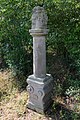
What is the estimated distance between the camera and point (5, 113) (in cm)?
380

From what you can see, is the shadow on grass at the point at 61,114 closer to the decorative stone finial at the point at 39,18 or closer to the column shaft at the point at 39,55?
the column shaft at the point at 39,55

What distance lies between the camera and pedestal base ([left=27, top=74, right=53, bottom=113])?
137 inches

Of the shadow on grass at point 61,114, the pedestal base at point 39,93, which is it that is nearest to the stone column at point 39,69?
the pedestal base at point 39,93

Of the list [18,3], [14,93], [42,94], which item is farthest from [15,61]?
[42,94]

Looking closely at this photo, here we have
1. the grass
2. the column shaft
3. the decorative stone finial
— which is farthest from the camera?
the grass

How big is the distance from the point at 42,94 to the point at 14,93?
111cm

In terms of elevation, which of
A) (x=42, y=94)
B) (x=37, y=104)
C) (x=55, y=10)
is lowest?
(x=37, y=104)

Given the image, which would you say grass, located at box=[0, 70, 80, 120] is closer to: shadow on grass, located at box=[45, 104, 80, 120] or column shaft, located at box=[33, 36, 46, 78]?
shadow on grass, located at box=[45, 104, 80, 120]

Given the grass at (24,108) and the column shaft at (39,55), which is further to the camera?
the grass at (24,108)

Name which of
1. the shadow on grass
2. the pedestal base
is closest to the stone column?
the pedestal base

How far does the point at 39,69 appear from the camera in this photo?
349 centimetres

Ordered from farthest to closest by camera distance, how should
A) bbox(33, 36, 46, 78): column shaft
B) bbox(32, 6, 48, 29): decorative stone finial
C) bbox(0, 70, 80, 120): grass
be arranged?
bbox(0, 70, 80, 120): grass, bbox(33, 36, 46, 78): column shaft, bbox(32, 6, 48, 29): decorative stone finial

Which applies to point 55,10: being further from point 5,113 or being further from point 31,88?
point 5,113

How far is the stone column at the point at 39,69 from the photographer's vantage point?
3.32m
